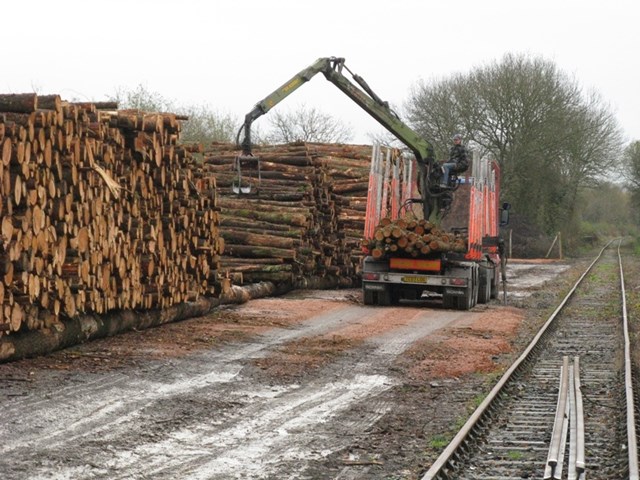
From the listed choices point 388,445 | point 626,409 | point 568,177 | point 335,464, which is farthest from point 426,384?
point 568,177

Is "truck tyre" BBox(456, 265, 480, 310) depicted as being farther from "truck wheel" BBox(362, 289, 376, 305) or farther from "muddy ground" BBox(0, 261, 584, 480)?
"muddy ground" BBox(0, 261, 584, 480)

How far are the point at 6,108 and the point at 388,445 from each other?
226 inches

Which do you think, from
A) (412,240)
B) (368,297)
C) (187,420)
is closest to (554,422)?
(187,420)

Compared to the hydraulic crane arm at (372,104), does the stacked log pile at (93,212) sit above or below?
below

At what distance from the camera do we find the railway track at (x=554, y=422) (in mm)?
7315

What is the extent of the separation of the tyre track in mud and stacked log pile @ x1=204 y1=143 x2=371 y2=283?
28.9ft

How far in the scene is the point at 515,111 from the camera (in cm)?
5603

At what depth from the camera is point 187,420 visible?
8.71m

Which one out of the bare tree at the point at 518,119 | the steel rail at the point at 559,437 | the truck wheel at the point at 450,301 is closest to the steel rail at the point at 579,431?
the steel rail at the point at 559,437

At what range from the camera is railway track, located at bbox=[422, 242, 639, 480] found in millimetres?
7315

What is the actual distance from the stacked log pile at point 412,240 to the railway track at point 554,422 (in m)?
4.50

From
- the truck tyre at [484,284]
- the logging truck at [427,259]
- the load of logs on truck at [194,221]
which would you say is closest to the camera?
the load of logs on truck at [194,221]

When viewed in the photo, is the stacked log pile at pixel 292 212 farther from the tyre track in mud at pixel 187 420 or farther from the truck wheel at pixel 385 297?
the tyre track in mud at pixel 187 420

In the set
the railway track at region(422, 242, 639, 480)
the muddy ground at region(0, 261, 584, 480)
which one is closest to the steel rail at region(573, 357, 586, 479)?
the railway track at region(422, 242, 639, 480)
